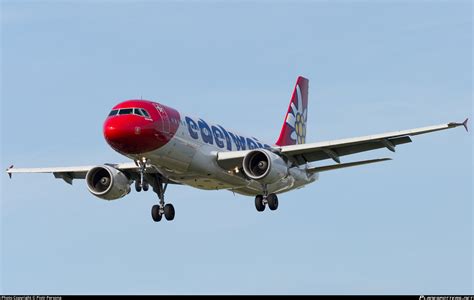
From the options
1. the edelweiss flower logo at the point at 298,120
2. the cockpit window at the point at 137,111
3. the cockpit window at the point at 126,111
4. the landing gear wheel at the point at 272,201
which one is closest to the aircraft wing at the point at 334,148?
the landing gear wheel at the point at 272,201

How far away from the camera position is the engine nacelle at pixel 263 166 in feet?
191

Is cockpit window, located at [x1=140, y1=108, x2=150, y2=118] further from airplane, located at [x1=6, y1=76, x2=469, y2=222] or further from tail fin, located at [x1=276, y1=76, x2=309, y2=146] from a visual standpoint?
tail fin, located at [x1=276, y1=76, x2=309, y2=146]

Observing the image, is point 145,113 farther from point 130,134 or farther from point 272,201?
point 272,201

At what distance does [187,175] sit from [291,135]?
517 inches

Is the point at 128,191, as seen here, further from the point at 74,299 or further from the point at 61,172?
the point at 74,299

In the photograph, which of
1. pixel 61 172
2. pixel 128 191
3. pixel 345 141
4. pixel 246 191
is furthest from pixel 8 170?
pixel 345 141

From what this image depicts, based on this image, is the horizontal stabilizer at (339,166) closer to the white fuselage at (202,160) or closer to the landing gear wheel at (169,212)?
the white fuselage at (202,160)

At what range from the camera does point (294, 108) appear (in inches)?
2867

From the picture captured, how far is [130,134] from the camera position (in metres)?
54.9

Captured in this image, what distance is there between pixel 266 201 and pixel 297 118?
12.6m

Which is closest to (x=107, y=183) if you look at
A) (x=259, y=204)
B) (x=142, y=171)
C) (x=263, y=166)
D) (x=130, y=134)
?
(x=142, y=171)

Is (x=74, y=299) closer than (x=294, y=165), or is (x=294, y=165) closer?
(x=74, y=299)

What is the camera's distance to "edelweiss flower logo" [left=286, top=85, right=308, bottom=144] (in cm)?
7131

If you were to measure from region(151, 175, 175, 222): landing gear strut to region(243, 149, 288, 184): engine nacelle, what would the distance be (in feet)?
18.2
